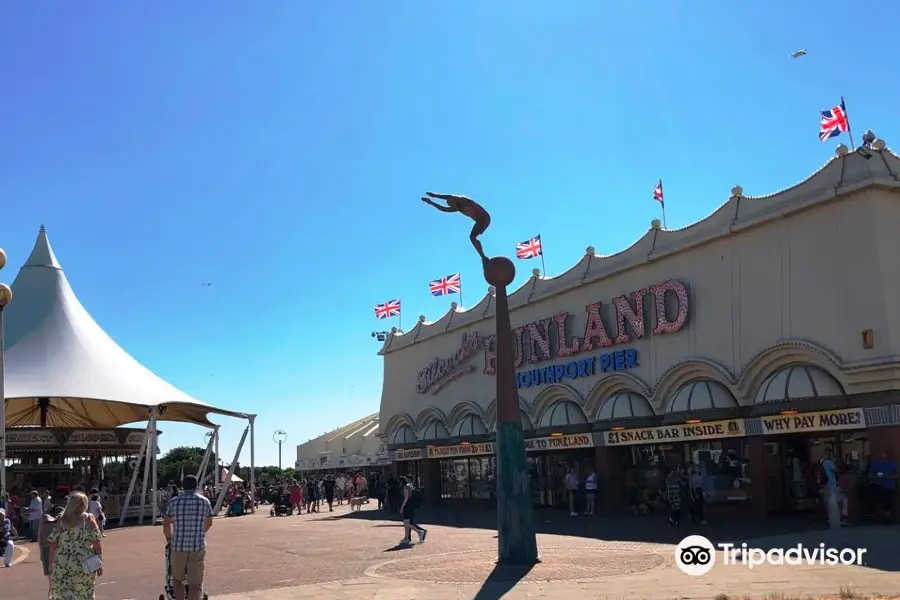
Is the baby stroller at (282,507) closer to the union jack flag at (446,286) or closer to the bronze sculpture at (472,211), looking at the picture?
the union jack flag at (446,286)

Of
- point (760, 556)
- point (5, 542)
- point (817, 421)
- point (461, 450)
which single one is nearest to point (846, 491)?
point (817, 421)

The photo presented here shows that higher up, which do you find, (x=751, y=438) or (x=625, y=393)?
(x=625, y=393)

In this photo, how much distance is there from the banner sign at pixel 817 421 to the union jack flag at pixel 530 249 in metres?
10.8

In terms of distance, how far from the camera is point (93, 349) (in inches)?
1251

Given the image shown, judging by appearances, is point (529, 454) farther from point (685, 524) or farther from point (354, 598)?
point (354, 598)

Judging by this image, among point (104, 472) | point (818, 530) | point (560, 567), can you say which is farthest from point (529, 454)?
point (104, 472)

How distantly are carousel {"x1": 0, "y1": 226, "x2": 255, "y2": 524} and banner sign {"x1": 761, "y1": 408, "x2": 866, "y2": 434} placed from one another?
20.5m

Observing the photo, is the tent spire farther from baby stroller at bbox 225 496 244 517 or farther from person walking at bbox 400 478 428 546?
person walking at bbox 400 478 428 546

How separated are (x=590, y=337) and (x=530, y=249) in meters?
4.65

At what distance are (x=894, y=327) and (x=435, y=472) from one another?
2070 centimetres

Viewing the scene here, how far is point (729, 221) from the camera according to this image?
21000 mm

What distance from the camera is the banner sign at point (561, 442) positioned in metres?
25.2

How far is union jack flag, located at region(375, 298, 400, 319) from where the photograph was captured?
128 feet

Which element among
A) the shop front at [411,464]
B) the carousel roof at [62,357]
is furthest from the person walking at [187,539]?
the shop front at [411,464]
